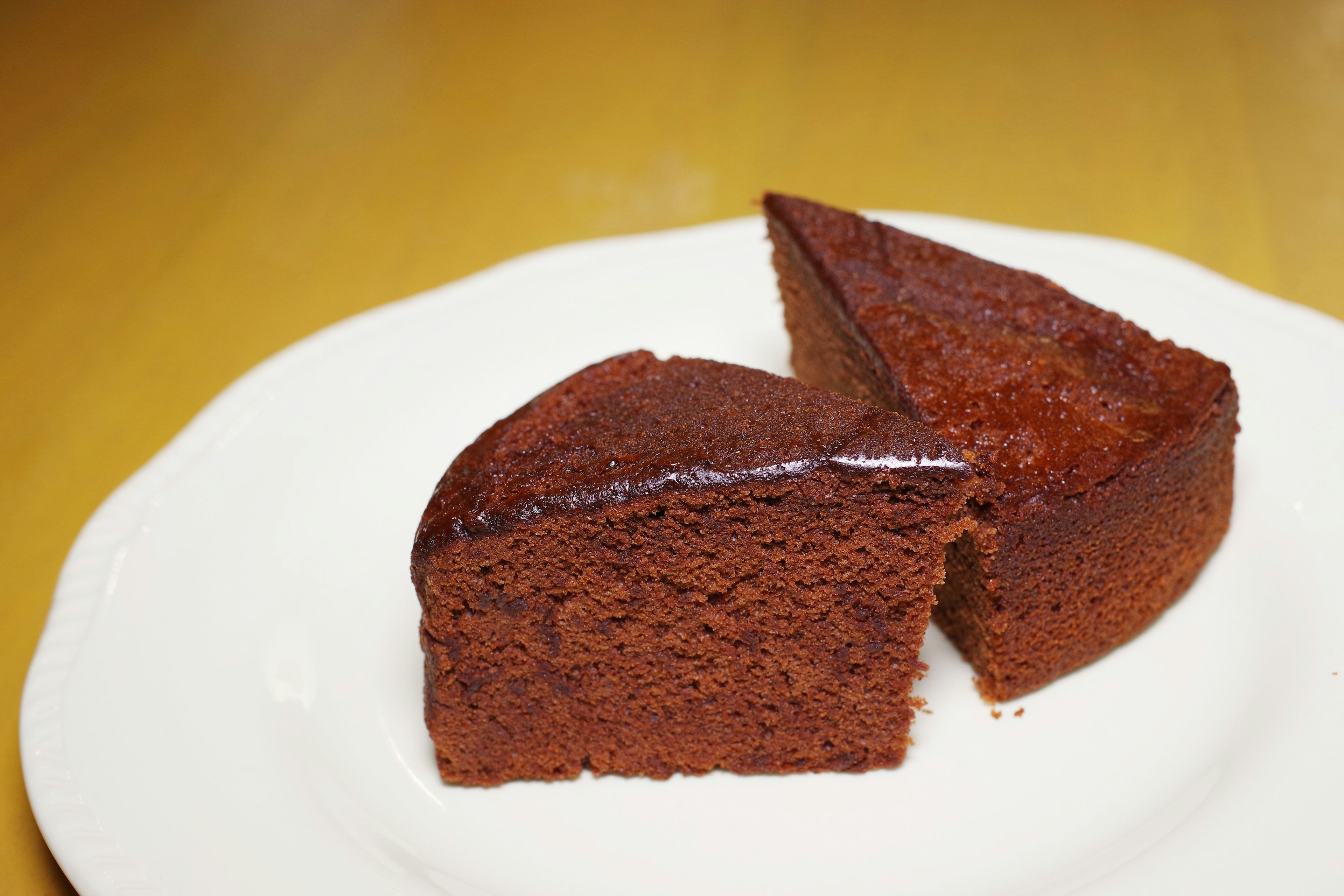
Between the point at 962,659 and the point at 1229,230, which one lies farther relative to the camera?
the point at 1229,230

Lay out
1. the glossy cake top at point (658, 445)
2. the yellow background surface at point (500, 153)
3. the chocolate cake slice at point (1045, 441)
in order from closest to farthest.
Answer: the glossy cake top at point (658, 445)
the chocolate cake slice at point (1045, 441)
the yellow background surface at point (500, 153)

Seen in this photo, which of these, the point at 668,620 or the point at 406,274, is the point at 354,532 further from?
the point at 406,274

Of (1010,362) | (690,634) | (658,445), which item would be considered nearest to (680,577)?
(690,634)

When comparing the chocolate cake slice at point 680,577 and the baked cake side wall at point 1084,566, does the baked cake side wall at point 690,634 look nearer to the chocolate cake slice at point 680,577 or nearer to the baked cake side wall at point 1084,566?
the chocolate cake slice at point 680,577

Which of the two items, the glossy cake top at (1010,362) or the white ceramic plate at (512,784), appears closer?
the white ceramic plate at (512,784)

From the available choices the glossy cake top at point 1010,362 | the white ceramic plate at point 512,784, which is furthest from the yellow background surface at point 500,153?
the glossy cake top at point 1010,362

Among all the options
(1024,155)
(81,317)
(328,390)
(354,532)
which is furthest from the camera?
(1024,155)

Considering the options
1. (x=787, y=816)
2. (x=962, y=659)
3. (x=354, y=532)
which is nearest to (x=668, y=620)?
(x=787, y=816)
